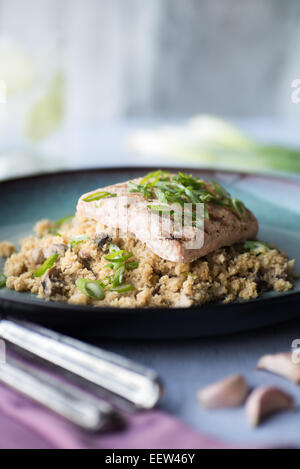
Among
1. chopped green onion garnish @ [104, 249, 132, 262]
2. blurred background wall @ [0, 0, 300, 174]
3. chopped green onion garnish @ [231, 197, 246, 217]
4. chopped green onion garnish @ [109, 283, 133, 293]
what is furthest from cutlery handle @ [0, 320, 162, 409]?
blurred background wall @ [0, 0, 300, 174]

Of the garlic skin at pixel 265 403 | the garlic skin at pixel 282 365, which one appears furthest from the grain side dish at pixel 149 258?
the garlic skin at pixel 265 403

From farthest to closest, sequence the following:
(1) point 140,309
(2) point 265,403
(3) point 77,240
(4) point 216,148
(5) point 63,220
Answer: (4) point 216,148, (5) point 63,220, (3) point 77,240, (1) point 140,309, (2) point 265,403

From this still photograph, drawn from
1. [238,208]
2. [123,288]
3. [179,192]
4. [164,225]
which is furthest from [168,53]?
[123,288]

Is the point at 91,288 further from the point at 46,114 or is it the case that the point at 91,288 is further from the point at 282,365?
the point at 46,114

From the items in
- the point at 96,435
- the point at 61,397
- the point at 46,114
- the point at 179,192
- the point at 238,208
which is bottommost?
the point at 96,435

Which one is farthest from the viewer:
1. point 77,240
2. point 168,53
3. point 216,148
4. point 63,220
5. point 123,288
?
point 168,53

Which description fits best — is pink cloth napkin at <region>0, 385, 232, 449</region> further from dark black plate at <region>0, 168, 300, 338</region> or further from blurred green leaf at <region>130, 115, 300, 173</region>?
blurred green leaf at <region>130, 115, 300, 173</region>

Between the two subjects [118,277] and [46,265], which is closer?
[118,277]
